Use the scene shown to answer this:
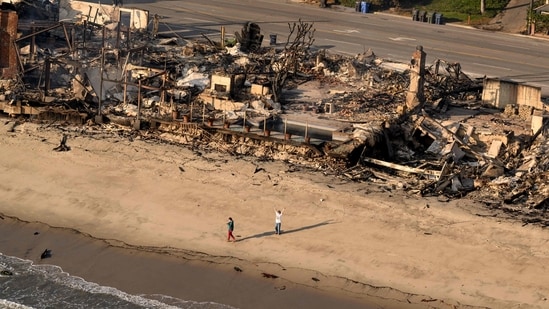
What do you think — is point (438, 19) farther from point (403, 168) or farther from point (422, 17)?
point (403, 168)

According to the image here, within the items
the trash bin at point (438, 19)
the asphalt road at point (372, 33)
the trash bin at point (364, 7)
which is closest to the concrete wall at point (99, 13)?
the asphalt road at point (372, 33)

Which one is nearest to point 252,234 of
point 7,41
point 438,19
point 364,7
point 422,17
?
point 7,41

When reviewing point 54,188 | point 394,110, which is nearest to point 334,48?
point 394,110

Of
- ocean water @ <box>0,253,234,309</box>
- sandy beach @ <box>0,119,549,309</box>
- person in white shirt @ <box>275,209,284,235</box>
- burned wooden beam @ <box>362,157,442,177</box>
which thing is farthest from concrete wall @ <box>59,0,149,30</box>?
ocean water @ <box>0,253,234,309</box>

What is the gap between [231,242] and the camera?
103ft

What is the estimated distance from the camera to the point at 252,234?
31828 millimetres

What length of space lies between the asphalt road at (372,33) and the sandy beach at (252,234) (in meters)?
16.1

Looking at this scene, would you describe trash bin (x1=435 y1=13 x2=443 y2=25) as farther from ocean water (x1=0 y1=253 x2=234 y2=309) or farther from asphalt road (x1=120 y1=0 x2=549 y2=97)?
ocean water (x1=0 y1=253 x2=234 y2=309)

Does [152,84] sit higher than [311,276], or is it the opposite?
[152,84]

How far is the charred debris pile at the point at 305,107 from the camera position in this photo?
36.5m

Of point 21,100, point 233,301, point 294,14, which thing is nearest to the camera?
point 233,301

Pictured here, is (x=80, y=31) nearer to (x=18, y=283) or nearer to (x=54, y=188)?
(x=54, y=188)

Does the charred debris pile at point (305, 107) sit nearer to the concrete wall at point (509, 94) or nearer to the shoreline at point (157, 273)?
the concrete wall at point (509, 94)

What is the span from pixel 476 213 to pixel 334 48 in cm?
2230
